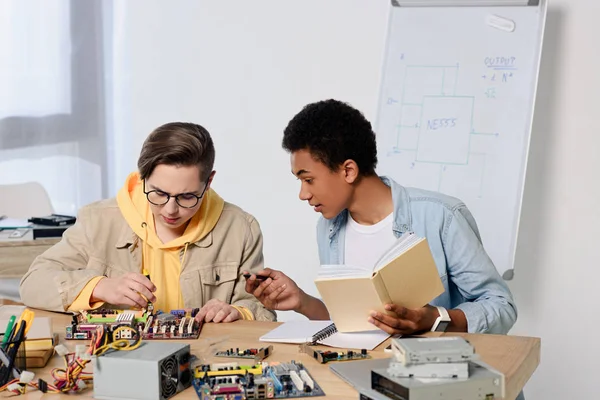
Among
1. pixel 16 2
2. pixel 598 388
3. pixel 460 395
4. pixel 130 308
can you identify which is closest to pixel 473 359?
pixel 460 395

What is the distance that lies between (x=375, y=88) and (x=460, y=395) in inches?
113

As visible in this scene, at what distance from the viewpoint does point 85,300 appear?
6.82 ft

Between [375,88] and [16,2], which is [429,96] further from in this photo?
[16,2]

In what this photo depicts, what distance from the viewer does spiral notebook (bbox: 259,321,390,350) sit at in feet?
5.92

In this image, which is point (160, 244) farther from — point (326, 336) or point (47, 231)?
point (47, 231)

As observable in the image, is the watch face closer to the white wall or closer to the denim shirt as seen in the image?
the denim shirt

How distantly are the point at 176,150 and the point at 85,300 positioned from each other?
461 mm

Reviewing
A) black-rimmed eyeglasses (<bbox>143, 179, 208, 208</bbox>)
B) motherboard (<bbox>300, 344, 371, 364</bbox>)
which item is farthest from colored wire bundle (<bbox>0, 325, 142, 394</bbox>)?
black-rimmed eyeglasses (<bbox>143, 179, 208, 208</bbox>)

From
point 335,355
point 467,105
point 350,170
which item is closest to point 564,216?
point 467,105

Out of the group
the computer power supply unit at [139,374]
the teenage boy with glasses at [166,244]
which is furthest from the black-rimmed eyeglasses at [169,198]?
the computer power supply unit at [139,374]

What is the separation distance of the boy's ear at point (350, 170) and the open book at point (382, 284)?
529mm

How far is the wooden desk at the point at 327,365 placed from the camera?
59.7 inches

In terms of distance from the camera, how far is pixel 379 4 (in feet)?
13.2

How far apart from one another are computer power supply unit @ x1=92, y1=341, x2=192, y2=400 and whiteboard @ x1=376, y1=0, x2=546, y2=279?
6.90 feet
